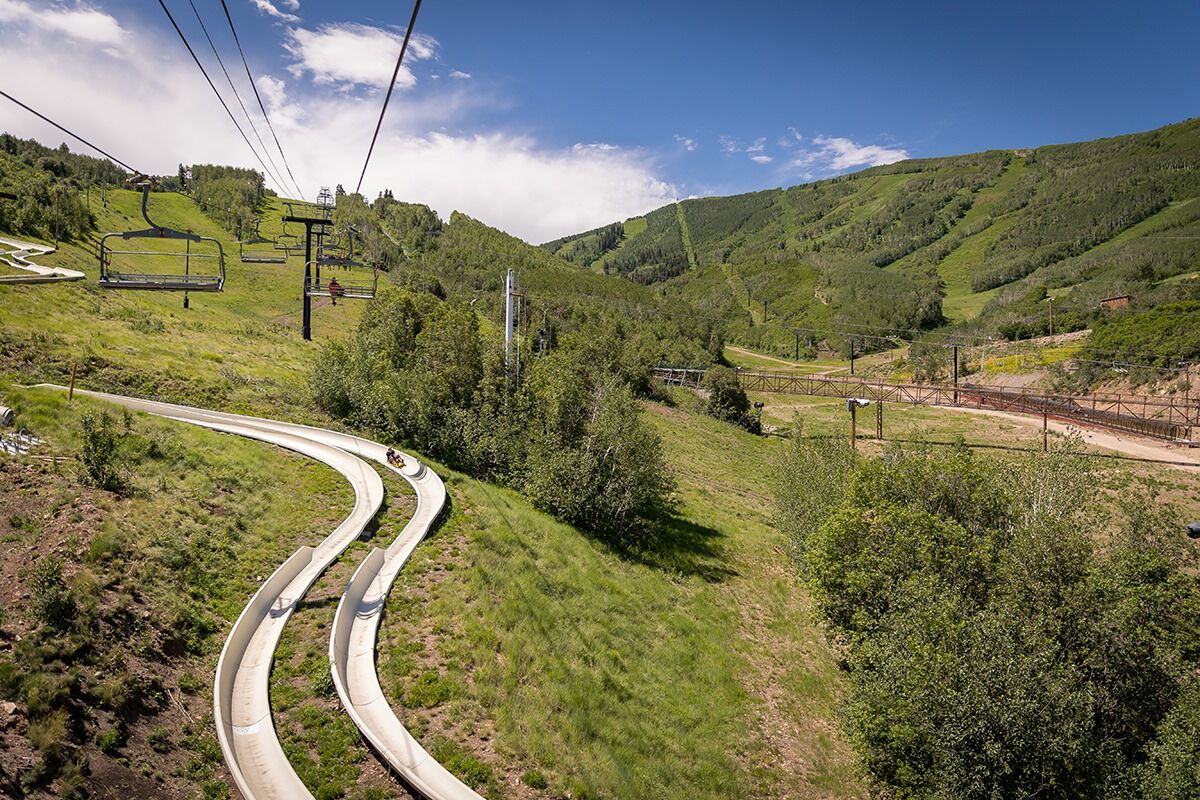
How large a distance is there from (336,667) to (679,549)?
21942mm

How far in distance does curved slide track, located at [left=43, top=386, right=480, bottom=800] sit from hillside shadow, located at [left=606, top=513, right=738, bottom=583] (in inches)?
451

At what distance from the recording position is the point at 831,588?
22250 millimetres

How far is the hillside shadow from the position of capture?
101 feet

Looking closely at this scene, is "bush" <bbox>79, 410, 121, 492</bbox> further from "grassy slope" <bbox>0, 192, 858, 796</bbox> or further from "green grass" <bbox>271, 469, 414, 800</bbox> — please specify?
"green grass" <bbox>271, 469, 414, 800</bbox>

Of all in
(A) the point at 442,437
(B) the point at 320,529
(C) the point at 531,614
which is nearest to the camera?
(C) the point at 531,614

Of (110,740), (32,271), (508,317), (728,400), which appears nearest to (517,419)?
(508,317)

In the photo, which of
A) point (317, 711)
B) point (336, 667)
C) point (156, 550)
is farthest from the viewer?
point (156, 550)

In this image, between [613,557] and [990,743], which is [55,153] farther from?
[990,743]

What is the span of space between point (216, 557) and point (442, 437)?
18261mm

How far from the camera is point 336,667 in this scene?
1428 cm

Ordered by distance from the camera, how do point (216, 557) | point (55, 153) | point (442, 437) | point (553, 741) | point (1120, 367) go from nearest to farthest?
point (553, 741)
point (216, 557)
point (442, 437)
point (1120, 367)
point (55, 153)

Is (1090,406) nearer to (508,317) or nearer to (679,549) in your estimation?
(679,549)

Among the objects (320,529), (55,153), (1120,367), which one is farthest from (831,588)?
(55,153)

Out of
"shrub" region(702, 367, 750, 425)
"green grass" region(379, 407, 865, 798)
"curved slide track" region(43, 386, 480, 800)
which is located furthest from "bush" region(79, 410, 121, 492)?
"shrub" region(702, 367, 750, 425)
